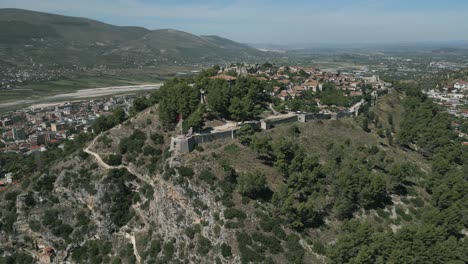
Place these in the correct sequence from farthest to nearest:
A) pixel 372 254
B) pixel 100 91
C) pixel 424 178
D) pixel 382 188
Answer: pixel 100 91 → pixel 424 178 → pixel 382 188 → pixel 372 254

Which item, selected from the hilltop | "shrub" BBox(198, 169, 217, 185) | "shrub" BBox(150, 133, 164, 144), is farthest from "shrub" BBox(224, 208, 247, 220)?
"shrub" BBox(150, 133, 164, 144)

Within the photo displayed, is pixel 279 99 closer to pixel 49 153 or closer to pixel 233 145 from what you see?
pixel 233 145

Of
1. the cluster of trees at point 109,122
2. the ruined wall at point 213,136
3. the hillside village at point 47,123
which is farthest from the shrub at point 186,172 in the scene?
the hillside village at point 47,123

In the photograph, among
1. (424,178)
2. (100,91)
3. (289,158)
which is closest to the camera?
(289,158)

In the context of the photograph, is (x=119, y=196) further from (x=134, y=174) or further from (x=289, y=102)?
(x=289, y=102)

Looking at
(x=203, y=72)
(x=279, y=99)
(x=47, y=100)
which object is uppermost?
(x=203, y=72)

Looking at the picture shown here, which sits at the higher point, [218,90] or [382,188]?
[218,90]

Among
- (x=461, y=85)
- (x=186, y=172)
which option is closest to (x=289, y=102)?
(x=186, y=172)

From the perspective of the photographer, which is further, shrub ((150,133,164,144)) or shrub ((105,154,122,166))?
shrub ((150,133,164,144))

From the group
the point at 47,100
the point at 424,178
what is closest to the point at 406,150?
the point at 424,178

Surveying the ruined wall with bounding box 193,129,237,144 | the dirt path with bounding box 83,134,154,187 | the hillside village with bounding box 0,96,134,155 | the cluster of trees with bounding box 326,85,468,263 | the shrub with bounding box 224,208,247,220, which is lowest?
the hillside village with bounding box 0,96,134,155

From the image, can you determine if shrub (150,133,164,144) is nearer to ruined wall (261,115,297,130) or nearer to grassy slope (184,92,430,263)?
grassy slope (184,92,430,263)
